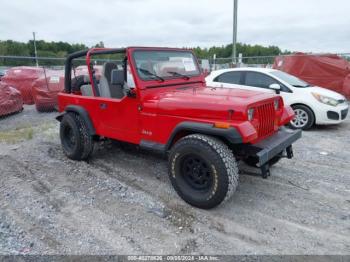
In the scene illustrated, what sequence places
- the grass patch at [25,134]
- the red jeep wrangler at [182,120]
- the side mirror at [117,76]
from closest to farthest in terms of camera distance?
1. the red jeep wrangler at [182,120]
2. the side mirror at [117,76]
3. the grass patch at [25,134]

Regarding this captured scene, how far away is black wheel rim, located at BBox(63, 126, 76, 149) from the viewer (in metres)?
5.17

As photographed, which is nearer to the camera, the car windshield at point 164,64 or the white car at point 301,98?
the car windshield at point 164,64

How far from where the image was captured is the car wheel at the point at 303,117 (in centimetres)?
704

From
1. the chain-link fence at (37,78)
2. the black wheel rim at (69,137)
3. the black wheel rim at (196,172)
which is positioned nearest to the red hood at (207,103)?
the black wheel rim at (196,172)

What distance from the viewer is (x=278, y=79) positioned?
23.8 ft

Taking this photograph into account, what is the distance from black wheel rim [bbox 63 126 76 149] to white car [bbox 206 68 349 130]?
11.7ft

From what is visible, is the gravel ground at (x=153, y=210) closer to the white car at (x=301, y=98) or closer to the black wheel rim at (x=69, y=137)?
the black wheel rim at (x=69, y=137)

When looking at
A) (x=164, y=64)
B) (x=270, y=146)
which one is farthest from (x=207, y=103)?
(x=164, y=64)

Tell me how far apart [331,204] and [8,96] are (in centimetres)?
934

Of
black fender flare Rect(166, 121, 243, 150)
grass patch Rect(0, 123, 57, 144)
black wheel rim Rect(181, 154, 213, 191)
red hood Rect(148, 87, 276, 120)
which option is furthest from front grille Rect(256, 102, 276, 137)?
grass patch Rect(0, 123, 57, 144)

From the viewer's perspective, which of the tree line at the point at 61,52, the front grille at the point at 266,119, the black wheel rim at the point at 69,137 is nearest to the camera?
the front grille at the point at 266,119

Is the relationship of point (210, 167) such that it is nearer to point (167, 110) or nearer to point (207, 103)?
point (207, 103)

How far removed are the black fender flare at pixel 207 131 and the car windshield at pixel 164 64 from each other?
3.24 feet

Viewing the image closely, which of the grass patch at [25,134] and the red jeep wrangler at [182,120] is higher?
the red jeep wrangler at [182,120]
